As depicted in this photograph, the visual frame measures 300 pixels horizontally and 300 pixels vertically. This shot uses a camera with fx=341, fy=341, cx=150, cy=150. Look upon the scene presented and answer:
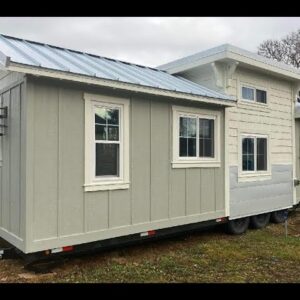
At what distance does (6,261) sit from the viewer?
18.4 feet

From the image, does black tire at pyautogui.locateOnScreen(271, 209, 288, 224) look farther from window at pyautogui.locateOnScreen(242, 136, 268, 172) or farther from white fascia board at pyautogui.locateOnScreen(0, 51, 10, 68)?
white fascia board at pyautogui.locateOnScreen(0, 51, 10, 68)

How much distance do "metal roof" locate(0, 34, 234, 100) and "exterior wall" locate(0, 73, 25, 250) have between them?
0.38 m

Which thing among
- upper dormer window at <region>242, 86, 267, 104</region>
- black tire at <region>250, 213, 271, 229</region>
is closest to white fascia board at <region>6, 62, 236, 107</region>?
upper dormer window at <region>242, 86, 267, 104</region>

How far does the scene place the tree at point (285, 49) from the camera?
28844 millimetres

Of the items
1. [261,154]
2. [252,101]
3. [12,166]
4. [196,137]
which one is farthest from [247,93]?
[12,166]

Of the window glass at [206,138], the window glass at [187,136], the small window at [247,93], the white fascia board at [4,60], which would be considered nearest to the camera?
the white fascia board at [4,60]

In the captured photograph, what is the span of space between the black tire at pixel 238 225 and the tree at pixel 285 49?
79.5 ft

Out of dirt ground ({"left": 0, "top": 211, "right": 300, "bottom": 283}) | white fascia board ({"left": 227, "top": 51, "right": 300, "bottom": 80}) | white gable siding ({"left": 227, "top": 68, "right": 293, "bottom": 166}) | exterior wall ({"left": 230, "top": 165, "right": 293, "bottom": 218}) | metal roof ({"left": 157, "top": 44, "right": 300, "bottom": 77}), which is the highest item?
metal roof ({"left": 157, "top": 44, "right": 300, "bottom": 77})

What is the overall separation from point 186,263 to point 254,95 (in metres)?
4.79

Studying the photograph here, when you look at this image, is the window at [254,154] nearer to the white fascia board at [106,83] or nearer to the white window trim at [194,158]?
the white window trim at [194,158]

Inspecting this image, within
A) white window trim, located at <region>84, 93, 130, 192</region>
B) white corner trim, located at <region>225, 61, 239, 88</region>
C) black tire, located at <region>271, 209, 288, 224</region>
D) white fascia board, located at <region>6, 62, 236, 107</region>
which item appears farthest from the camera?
black tire, located at <region>271, 209, 288, 224</region>

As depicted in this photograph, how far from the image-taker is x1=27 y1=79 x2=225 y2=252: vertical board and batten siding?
4852 millimetres

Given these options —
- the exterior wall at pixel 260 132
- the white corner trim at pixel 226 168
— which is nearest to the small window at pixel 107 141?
the white corner trim at pixel 226 168

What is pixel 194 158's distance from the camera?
6996mm
